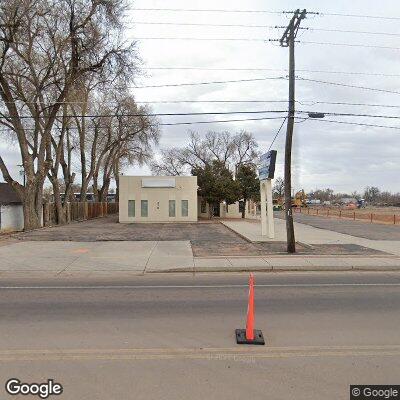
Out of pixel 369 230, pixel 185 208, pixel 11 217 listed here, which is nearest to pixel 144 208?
pixel 185 208

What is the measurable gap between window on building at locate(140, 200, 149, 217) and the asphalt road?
109 feet

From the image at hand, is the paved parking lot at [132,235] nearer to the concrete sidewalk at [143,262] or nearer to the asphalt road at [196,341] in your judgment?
the concrete sidewalk at [143,262]

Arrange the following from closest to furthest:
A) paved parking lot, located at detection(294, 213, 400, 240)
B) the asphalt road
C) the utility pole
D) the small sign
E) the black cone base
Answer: the asphalt road
the black cone base
the utility pole
the small sign
paved parking lot, located at detection(294, 213, 400, 240)

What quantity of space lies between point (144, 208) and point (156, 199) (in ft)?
4.93

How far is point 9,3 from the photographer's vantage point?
968 inches

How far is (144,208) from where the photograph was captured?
4312 centimetres

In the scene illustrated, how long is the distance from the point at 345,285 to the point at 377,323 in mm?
3815

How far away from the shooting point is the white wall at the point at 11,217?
118ft

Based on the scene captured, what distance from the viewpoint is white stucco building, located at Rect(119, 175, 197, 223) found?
43.1 meters

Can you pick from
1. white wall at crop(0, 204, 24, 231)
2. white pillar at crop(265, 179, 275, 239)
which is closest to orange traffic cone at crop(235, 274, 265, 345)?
white pillar at crop(265, 179, 275, 239)

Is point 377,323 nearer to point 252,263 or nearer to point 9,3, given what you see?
point 252,263

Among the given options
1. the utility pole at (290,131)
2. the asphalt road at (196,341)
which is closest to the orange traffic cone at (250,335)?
the asphalt road at (196,341)

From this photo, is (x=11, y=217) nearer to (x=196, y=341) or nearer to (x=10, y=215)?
(x=10, y=215)

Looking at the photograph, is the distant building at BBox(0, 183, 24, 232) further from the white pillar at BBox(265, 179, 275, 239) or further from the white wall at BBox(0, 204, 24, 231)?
the white pillar at BBox(265, 179, 275, 239)
